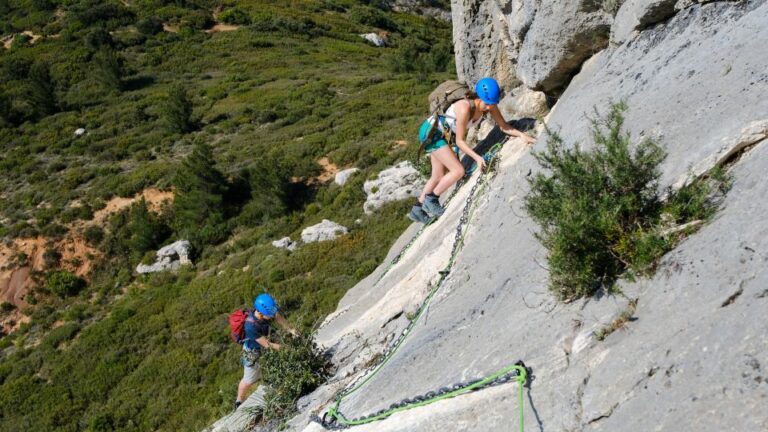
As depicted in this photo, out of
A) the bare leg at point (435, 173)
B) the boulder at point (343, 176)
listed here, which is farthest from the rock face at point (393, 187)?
the bare leg at point (435, 173)

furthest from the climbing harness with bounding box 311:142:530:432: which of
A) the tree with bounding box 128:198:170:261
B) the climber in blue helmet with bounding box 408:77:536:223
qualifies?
the tree with bounding box 128:198:170:261

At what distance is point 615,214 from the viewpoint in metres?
3.70

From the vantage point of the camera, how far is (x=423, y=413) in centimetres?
430

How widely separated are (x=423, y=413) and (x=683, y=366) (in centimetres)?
210

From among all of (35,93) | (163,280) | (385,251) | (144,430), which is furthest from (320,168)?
(35,93)

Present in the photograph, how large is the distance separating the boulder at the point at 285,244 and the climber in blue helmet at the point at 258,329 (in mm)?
14109

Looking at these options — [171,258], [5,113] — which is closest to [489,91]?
[171,258]

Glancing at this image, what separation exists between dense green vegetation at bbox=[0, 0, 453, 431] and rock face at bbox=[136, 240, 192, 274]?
0.57 metres

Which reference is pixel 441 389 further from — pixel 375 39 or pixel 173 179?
pixel 375 39

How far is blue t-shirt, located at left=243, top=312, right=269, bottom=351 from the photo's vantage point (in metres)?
8.17

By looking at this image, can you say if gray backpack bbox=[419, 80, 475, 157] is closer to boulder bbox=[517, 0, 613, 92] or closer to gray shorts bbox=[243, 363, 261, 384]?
boulder bbox=[517, 0, 613, 92]

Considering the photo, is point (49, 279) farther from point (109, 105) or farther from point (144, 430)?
point (109, 105)

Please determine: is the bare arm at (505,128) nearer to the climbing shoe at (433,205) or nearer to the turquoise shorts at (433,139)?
the turquoise shorts at (433,139)

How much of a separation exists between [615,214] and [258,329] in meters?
6.12
